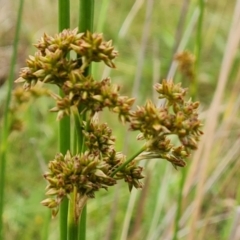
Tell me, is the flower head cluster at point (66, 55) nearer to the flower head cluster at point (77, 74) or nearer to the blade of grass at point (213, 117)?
the flower head cluster at point (77, 74)

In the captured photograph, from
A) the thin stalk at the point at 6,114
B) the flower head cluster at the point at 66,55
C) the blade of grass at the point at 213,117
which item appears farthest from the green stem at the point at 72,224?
the blade of grass at the point at 213,117

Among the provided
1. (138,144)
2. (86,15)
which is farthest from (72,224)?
(138,144)

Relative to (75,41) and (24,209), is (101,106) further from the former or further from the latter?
(24,209)

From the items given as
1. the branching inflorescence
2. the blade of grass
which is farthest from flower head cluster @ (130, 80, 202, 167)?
the blade of grass

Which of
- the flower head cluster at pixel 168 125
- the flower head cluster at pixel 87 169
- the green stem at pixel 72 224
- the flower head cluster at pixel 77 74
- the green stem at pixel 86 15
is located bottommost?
the green stem at pixel 72 224

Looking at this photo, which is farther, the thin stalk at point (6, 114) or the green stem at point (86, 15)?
the thin stalk at point (6, 114)

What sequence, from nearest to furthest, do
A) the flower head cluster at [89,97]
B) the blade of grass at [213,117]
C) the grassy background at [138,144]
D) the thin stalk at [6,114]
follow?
the flower head cluster at [89,97]
the thin stalk at [6,114]
the blade of grass at [213,117]
the grassy background at [138,144]

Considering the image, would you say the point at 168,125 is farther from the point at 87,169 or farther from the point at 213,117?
the point at 213,117

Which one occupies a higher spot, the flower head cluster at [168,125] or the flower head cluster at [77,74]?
the flower head cluster at [77,74]
